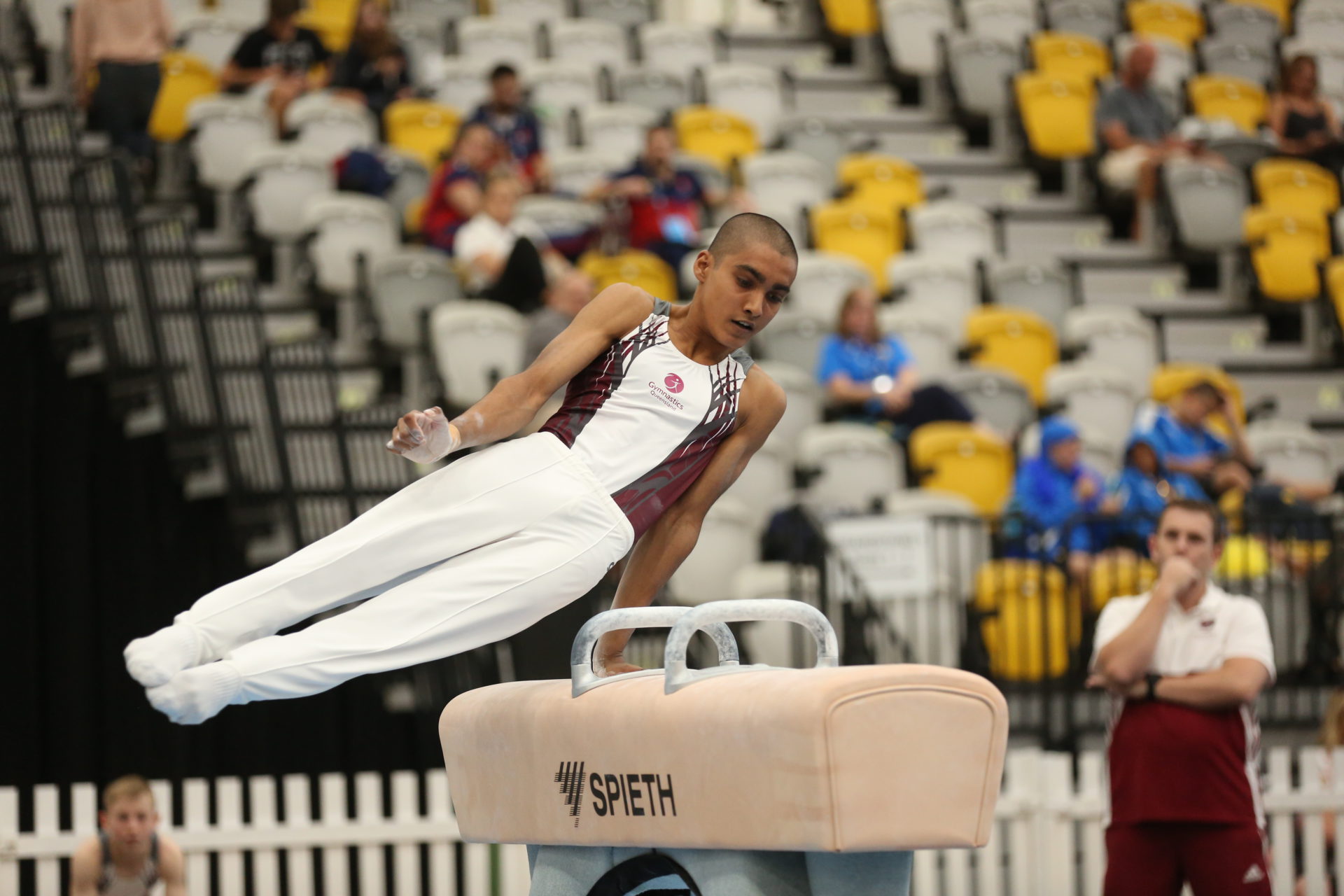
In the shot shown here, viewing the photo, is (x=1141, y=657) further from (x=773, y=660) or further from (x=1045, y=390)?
(x=1045, y=390)

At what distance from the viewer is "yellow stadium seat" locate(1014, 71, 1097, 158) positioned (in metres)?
11.5

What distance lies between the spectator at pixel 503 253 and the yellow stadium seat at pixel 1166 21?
21.7ft

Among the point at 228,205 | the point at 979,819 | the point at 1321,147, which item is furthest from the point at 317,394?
the point at 1321,147

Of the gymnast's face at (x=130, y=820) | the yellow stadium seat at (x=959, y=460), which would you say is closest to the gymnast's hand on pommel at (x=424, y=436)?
the gymnast's face at (x=130, y=820)

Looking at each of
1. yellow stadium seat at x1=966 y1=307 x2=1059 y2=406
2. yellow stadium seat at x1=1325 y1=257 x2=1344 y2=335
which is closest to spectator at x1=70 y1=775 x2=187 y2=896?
yellow stadium seat at x1=966 y1=307 x2=1059 y2=406

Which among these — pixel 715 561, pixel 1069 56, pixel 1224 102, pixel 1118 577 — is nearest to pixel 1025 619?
Answer: pixel 1118 577

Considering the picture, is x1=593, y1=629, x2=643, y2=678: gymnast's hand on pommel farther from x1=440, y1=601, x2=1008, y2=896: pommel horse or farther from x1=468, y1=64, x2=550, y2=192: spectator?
x1=468, y1=64, x2=550, y2=192: spectator

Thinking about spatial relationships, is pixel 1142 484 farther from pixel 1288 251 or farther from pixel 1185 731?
pixel 1288 251

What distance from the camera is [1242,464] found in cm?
839

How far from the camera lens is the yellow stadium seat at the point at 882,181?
11.1 metres

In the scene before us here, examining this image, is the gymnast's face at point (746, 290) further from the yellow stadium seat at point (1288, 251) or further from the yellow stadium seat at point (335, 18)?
the yellow stadium seat at point (335, 18)

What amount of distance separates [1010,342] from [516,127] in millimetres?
3214

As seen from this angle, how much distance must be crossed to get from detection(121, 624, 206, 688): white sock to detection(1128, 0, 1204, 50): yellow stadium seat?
11569 mm

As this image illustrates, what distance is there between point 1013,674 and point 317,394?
11.4 feet
